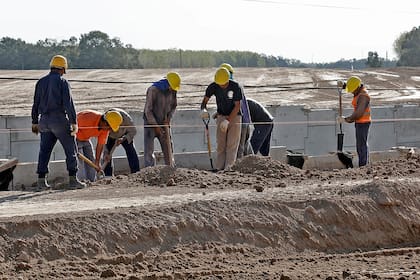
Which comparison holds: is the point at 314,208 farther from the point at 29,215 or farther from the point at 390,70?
the point at 390,70

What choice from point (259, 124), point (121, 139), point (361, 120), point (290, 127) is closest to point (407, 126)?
point (290, 127)

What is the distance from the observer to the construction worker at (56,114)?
10797 millimetres

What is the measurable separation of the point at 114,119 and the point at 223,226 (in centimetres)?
409

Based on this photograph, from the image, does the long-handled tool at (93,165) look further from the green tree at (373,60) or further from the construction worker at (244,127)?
the green tree at (373,60)

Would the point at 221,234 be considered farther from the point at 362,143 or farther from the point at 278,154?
the point at 278,154

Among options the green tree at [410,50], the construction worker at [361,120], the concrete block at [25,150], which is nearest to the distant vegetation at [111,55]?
the green tree at [410,50]

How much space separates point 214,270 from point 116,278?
901mm

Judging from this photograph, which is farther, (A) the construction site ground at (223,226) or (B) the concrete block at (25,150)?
(B) the concrete block at (25,150)

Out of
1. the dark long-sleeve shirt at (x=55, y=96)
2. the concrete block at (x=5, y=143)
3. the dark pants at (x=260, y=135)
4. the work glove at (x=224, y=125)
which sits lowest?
the concrete block at (x=5, y=143)

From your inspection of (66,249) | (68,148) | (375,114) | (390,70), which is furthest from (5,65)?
(66,249)

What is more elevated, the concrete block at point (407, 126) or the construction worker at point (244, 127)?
the construction worker at point (244, 127)

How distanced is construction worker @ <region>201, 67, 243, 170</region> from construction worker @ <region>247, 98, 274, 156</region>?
1.18 metres

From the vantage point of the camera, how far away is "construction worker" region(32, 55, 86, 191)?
10.8 meters

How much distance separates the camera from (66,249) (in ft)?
25.6
